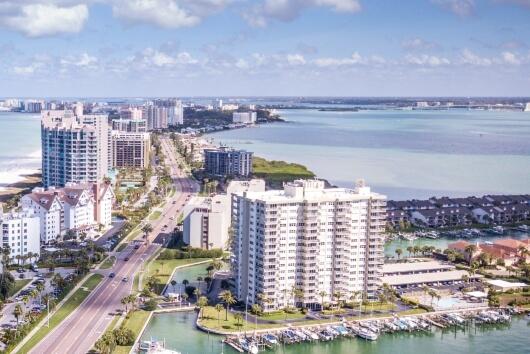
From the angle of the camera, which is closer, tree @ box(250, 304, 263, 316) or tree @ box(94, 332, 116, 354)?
tree @ box(94, 332, 116, 354)

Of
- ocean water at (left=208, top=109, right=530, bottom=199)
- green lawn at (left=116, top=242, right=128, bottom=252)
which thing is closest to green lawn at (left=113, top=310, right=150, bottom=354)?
green lawn at (left=116, top=242, right=128, bottom=252)

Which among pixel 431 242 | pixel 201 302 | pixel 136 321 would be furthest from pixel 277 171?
pixel 136 321

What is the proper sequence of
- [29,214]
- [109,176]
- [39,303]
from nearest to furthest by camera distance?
1. [39,303]
2. [29,214]
3. [109,176]

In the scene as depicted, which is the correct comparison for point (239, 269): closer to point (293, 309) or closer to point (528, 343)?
point (293, 309)

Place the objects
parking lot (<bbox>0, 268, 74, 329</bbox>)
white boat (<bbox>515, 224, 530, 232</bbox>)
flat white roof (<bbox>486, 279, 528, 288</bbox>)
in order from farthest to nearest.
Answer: white boat (<bbox>515, 224, 530, 232</bbox>), flat white roof (<bbox>486, 279, 528, 288</bbox>), parking lot (<bbox>0, 268, 74, 329</bbox>)

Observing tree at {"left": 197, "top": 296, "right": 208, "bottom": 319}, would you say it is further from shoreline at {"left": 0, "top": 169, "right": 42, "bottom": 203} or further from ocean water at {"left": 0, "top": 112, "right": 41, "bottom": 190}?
ocean water at {"left": 0, "top": 112, "right": 41, "bottom": 190}

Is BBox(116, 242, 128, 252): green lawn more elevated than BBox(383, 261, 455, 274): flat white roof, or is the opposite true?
BBox(383, 261, 455, 274): flat white roof

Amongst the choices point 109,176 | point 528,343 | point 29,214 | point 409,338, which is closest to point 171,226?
point 29,214

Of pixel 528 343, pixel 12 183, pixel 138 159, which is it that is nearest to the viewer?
pixel 528 343

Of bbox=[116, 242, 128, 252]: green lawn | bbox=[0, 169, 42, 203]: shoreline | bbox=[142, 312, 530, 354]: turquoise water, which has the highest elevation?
bbox=[0, 169, 42, 203]: shoreline
